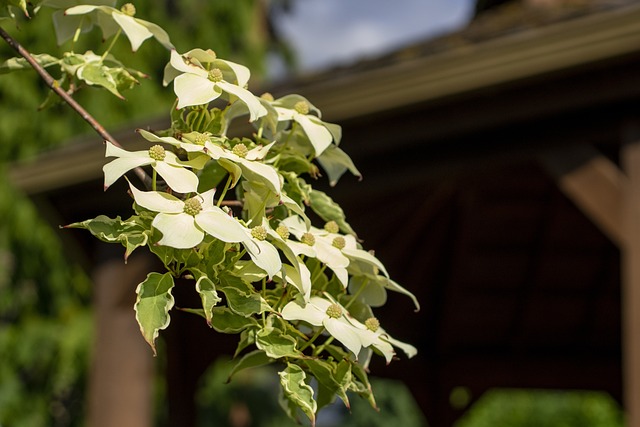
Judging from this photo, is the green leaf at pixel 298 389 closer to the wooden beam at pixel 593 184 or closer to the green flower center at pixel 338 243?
Result: the green flower center at pixel 338 243

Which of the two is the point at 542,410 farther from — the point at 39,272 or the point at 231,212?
the point at 231,212

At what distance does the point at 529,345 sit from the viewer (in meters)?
6.59

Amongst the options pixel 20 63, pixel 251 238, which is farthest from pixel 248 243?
pixel 20 63

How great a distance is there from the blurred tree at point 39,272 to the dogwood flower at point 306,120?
297 inches

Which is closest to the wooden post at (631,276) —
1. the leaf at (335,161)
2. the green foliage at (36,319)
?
the leaf at (335,161)

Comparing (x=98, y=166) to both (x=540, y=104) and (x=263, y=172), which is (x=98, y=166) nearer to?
(x=540, y=104)

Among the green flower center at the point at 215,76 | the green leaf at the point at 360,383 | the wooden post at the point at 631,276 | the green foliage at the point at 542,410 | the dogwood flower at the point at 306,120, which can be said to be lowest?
the green foliage at the point at 542,410

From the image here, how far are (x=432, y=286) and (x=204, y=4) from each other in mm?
5632

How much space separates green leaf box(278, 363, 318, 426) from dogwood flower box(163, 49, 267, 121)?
262 millimetres

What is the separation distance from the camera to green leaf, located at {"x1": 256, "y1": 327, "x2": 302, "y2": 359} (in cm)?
95

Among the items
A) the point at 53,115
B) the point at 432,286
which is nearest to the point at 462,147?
the point at 432,286

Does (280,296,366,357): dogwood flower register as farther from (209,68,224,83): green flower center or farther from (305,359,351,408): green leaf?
(209,68,224,83): green flower center

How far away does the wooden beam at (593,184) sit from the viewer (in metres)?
3.06

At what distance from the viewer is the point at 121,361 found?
14.2ft
